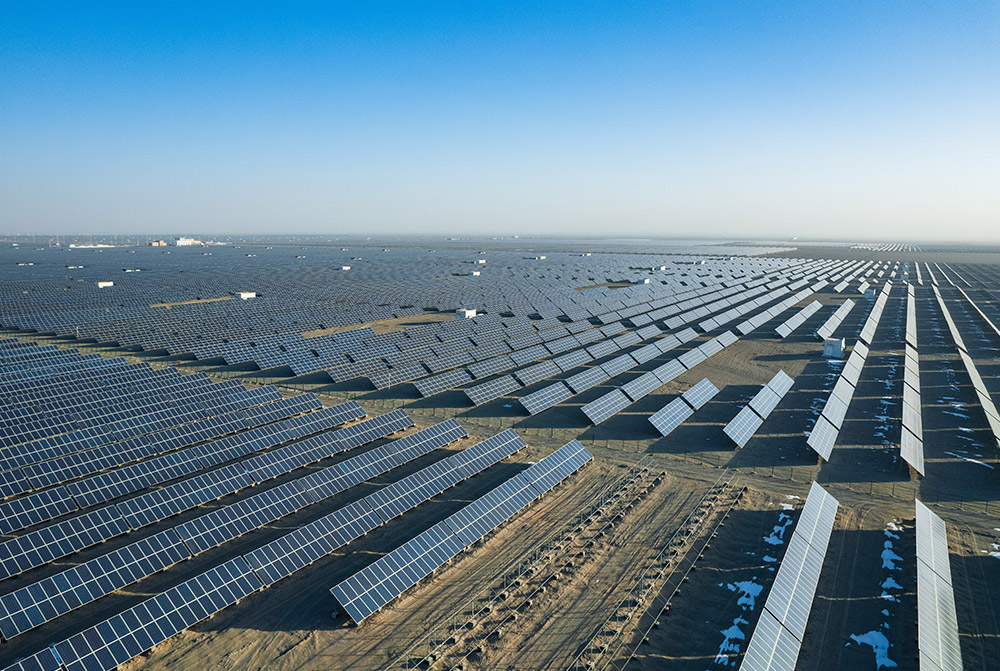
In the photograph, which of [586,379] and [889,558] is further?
[586,379]

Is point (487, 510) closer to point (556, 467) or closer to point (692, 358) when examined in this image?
point (556, 467)

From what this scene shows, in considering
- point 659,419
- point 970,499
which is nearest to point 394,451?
point 659,419

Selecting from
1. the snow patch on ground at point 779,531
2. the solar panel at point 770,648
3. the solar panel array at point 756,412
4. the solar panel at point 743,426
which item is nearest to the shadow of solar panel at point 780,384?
the solar panel array at point 756,412

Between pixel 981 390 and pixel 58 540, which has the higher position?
pixel 981 390

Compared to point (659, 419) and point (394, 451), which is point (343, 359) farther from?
point (659, 419)

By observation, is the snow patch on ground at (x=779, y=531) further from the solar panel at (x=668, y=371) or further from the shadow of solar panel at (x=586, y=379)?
the solar panel at (x=668, y=371)

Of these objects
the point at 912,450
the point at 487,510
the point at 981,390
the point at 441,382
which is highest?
the point at 981,390

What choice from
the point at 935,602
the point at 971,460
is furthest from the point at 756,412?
the point at 935,602

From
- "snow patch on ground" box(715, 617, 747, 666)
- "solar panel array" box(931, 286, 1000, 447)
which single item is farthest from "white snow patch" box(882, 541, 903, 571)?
"solar panel array" box(931, 286, 1000, 447)
